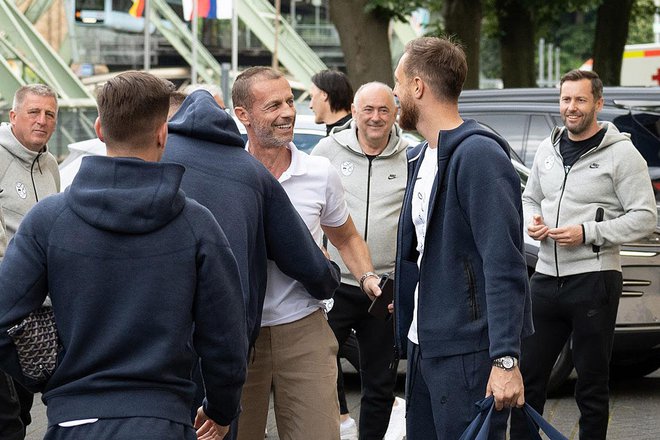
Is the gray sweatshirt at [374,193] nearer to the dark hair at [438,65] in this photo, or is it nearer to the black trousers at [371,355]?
the black trousers at [371,355]

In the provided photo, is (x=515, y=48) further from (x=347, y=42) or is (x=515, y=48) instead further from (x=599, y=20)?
(x=347, y=42)

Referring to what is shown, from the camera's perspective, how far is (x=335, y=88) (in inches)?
316

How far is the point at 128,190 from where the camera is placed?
321cm

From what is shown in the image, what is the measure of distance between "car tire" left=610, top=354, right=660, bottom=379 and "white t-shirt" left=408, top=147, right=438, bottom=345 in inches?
188

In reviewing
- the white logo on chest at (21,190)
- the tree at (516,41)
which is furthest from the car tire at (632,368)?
the tree at (516,41)

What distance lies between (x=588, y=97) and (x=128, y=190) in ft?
12.0

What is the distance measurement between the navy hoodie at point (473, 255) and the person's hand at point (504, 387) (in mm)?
65

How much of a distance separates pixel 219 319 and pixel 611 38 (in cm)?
2214

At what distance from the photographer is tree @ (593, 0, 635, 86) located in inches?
953

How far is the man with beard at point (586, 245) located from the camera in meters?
6.27

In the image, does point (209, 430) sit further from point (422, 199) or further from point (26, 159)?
point (26, 159)

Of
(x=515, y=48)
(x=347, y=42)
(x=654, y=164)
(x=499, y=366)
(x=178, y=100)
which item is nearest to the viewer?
(x=499, y=366)

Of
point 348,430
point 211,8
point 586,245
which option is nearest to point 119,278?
point 586,245

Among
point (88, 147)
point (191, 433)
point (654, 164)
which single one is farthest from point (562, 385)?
point (191, 433)
